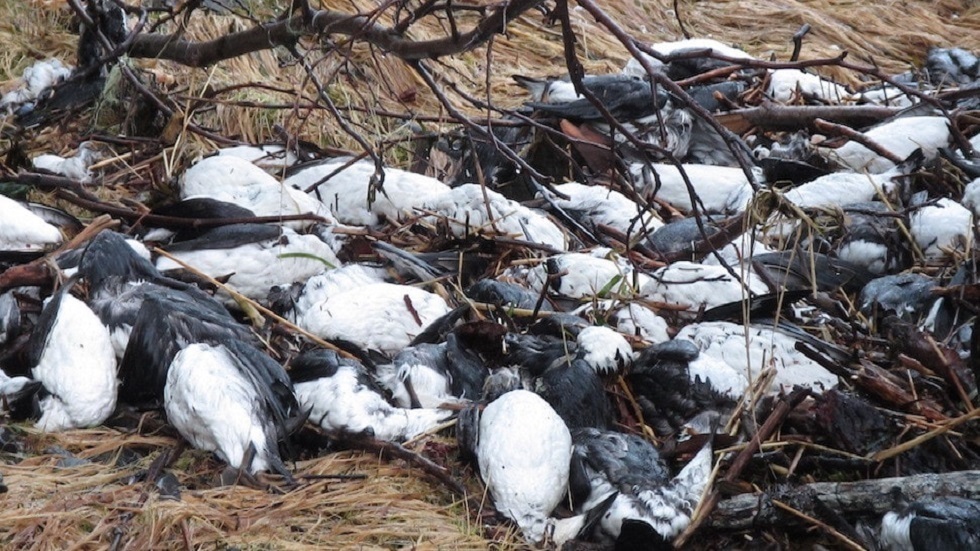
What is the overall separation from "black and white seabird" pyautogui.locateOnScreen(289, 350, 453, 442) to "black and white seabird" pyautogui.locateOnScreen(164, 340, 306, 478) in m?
0.06

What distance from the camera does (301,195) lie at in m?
3.99

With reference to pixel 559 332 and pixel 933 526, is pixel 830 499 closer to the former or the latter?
pixel 933 526

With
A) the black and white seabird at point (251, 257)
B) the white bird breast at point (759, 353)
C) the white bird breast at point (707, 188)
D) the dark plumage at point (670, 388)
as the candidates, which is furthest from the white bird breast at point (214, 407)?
the white bird breast at point (707, 188)

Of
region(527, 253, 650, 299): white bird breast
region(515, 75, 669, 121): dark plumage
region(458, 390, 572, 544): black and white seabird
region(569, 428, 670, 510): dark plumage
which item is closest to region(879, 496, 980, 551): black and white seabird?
region(569, 428, 670, 510): dark plumage

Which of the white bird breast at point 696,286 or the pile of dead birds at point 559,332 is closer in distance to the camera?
the pile of dead birds at point 559,332

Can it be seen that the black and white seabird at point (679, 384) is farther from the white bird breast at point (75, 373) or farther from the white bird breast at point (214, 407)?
the white bird breast at point (75, 373)

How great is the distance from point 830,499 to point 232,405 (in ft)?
4.52

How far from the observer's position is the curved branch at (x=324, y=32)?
2.79 m

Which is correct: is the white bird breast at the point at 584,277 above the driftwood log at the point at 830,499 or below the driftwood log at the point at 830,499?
below

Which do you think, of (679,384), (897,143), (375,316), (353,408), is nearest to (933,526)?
(679,384)

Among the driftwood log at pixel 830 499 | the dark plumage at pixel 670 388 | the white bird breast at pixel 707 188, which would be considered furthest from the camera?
the white bird breast at pixel 707 188

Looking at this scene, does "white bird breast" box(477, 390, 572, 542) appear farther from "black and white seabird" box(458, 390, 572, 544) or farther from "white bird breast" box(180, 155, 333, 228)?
"white bird breast" box(180, 155, 333, 228)

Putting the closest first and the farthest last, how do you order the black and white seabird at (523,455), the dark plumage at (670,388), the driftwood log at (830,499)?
the driftwood log at (830,499), the black and white seabird at (523,455), the dark plumage at (670,388)

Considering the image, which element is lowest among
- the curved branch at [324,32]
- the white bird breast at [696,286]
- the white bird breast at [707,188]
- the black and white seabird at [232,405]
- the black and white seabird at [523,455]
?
the white bird breast at [707,188]
